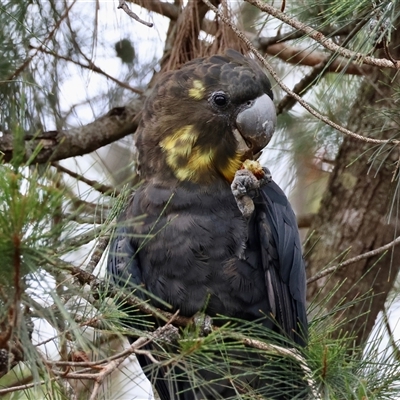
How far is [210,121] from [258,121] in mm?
190

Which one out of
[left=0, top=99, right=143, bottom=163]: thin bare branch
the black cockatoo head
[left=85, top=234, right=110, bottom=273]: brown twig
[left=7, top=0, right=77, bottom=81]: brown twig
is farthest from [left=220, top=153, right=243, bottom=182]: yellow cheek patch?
[left=7, top=0, right=77, bottom=81]: brown twig

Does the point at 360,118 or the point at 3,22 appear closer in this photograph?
the point at 3,22

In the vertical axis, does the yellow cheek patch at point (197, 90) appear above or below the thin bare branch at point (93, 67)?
below

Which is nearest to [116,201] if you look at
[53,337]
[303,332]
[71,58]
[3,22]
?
[53,337]

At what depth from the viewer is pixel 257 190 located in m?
2.64

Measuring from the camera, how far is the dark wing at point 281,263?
8.56 feet

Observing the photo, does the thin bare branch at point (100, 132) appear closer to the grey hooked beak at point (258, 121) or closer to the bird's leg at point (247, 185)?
the grey hooked beak at point (258, 121)

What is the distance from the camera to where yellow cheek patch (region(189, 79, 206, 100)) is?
105 inches

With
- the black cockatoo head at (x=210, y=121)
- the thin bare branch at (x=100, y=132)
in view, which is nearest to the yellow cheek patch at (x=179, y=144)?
the black cockatoo head at (x=210, y=121)

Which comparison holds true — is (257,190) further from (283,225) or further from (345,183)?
(345,183)

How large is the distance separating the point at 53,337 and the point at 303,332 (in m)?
0.84

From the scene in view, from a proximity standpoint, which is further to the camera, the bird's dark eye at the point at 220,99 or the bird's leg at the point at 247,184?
the bird's dark eye at the point at 220,99

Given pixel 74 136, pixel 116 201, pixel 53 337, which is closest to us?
pixel 53 337

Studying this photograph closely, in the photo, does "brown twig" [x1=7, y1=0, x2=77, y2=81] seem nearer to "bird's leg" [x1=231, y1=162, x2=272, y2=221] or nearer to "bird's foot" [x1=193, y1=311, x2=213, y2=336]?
"bird's leg" [x1=231, y1=162, x2=272, y2=221]
